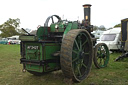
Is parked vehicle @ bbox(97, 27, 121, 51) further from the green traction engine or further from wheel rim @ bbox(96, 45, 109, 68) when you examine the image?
the green traction engine

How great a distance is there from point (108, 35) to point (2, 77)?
9823mm

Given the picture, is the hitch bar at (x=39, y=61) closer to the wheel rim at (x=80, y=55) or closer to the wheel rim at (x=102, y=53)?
the wheel rim at (x=80, y=55)

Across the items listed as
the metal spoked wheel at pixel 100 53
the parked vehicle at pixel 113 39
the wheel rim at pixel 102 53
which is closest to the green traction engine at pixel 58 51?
the metal spoked wheel at pixel 100 53

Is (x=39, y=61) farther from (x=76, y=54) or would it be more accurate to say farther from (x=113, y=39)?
(x=113, y=39)

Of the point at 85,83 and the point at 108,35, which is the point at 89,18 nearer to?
the point at 85,83

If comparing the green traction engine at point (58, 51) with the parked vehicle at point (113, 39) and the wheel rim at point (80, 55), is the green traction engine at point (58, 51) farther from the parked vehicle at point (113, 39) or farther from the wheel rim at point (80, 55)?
the parked vehicle at point (113, 39)

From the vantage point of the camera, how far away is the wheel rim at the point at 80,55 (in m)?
4.08

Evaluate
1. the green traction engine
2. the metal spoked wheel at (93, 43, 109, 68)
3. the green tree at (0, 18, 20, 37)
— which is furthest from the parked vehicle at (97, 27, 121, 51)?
the green tree at (0, 18, 20, 37)

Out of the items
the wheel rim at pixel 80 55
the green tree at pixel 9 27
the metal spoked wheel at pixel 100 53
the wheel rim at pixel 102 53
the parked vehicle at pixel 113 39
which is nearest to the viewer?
the wheel rim at pixel 80 55

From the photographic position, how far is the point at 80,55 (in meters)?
4.09

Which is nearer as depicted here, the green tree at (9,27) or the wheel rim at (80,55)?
the wheel rim at (80,55)

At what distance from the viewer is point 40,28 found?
4699 millimetres

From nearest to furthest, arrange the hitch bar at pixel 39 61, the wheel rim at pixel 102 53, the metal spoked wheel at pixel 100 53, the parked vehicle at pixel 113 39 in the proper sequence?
the hitch bar at pixel 39 61 < the metal spoked wheel at pixel 100 53 < the wheel rim at pixel 102 53 < the parked vehicle at pixel 113 39

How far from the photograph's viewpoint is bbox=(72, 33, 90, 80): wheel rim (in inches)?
161
